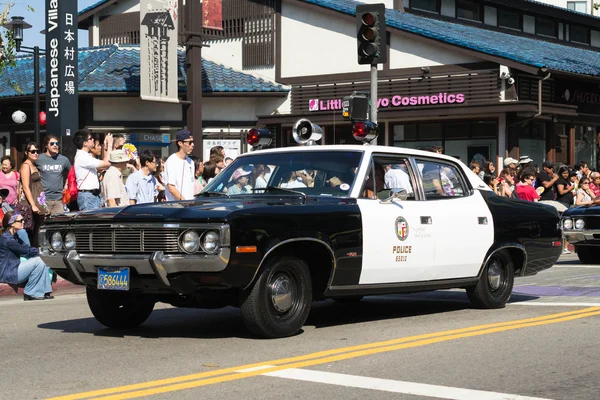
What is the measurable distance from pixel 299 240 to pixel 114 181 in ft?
19.9

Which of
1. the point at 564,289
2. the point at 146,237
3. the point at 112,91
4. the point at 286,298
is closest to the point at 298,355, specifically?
the point at 286,298

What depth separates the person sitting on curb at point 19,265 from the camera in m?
12.1

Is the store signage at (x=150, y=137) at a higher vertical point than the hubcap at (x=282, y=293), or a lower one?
higher

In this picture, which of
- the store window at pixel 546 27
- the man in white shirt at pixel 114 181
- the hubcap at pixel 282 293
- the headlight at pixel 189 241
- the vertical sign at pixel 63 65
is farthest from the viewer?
the store window at pixel 546 27

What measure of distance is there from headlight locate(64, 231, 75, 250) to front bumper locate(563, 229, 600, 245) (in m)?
10.6

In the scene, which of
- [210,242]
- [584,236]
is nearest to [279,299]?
[210,242]

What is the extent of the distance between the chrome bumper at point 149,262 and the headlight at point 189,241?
6cm

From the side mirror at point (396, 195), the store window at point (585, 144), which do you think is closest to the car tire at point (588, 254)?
the side mirror at point (396, 195)

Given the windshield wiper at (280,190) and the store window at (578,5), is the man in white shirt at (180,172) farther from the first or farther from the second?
the store window at (578,5)

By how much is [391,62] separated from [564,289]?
17882mm

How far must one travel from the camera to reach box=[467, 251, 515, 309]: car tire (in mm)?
10445

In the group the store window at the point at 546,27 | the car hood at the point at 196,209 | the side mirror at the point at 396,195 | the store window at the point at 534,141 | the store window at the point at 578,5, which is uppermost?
the store window at the point at 578,5

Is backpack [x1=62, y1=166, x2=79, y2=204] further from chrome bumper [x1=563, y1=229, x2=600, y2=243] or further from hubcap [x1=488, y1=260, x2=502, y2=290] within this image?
chrome bumper [x1=563, y1=229, x2=600, y2=243]

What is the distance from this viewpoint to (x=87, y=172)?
45.0 ft
